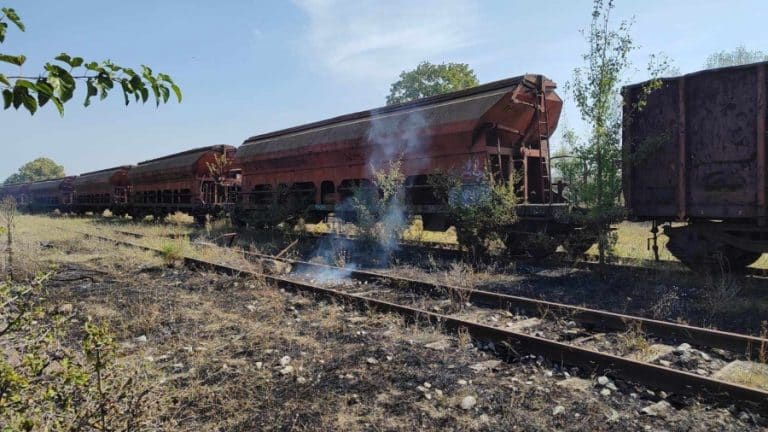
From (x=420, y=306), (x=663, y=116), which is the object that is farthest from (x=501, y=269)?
(x=663, y=116)

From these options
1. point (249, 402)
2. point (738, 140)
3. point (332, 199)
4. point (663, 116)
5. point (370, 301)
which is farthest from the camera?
point (332, 199)

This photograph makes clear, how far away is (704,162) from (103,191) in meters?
32.2

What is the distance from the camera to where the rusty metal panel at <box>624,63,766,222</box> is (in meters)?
7.00

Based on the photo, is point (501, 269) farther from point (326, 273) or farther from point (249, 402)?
point (249, 402)

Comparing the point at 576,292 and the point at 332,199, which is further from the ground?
the point at 332,199

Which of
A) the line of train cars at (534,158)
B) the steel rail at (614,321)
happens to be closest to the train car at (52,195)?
the line of train cars at (534,158)

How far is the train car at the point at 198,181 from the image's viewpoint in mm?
20609

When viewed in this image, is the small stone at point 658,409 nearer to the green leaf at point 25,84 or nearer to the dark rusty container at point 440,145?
the green leaf at point 25,84

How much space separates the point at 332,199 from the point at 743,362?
36.5 feet

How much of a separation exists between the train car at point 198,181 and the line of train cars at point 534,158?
235 cm

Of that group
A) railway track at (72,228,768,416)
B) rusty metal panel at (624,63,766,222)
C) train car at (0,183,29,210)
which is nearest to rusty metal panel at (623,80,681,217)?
rusty metal panel at (624,63,766,222)

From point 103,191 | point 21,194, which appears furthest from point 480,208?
point 21,194

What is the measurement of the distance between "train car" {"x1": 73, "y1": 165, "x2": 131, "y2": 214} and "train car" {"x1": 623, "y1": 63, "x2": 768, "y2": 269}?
2737cm

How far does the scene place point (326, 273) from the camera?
9.22 m
